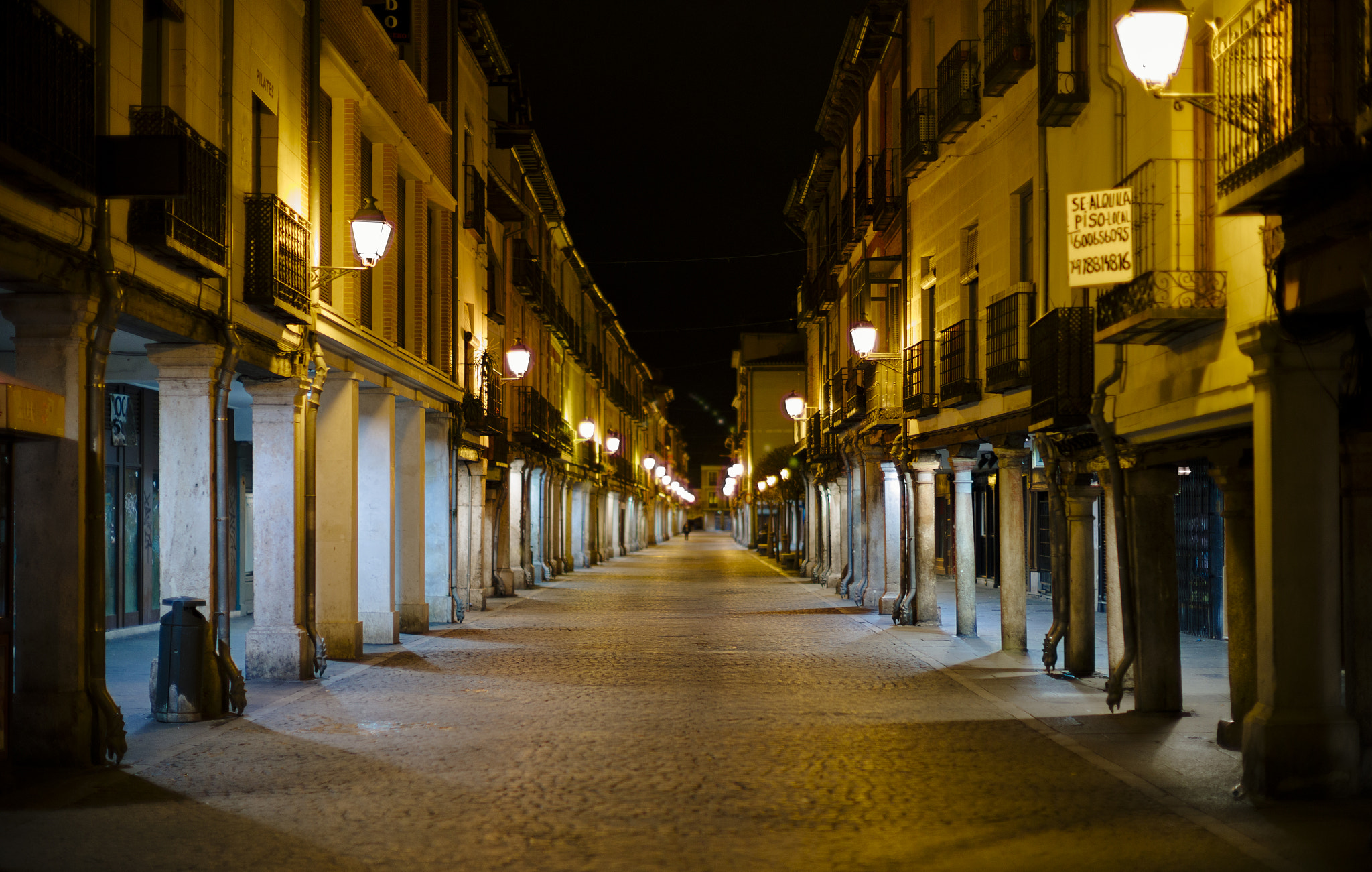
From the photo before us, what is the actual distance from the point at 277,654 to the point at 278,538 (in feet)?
4.32

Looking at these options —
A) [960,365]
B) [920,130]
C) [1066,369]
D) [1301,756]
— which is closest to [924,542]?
[960,365]

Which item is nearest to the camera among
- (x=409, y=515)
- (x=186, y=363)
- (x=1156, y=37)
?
(x=1156, y=37)

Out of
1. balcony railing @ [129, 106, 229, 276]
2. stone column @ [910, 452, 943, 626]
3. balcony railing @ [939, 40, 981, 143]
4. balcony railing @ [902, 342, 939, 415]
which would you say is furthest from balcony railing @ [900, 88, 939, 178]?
balcony railing @ [129, 106, 229, 276]

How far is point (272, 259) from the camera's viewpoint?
1338cm

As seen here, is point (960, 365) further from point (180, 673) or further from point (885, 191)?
point (180, 673)

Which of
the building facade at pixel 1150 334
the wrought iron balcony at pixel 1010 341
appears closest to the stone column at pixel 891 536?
the building facade at pixel 1150 334

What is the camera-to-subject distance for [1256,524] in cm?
907

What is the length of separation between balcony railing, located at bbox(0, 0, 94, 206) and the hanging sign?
440 inches

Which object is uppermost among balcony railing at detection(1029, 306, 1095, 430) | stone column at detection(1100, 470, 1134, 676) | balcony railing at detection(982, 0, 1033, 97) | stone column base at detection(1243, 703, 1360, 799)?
balcony railing at detection(982, 0, 1033, 97)

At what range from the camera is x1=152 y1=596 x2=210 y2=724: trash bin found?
459 inches

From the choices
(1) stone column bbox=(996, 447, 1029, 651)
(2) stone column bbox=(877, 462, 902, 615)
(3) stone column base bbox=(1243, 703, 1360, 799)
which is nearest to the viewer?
(3) stone column base bbox=(1243, 703, 1360, 799)

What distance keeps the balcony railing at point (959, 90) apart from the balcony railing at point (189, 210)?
32.5 ft

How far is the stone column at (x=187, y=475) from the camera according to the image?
12.6 meters

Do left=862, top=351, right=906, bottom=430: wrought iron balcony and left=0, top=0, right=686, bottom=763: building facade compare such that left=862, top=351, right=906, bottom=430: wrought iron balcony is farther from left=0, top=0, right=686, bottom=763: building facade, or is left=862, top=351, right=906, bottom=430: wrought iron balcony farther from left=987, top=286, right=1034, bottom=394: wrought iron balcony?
left=0, top=0, right=686, bottom=763: building facade
